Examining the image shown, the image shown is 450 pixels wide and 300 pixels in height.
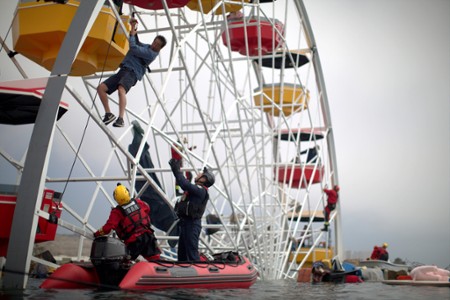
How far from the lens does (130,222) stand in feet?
27.5

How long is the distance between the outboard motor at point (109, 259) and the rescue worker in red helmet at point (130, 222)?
35 cm

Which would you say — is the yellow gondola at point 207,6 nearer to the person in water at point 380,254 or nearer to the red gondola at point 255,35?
the red gondola at point 255,35

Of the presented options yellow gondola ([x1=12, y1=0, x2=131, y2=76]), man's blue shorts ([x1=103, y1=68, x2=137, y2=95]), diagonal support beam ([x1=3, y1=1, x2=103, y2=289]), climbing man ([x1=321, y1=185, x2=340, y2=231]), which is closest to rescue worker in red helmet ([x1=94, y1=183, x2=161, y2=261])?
diagonal support beam ([x1=3, y1=1, x2=103, y2=289])

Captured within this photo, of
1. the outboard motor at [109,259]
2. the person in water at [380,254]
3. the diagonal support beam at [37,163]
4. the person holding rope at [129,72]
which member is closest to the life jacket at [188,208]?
the person holding rope at [129,72]

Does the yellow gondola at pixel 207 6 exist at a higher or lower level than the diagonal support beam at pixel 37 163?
higher

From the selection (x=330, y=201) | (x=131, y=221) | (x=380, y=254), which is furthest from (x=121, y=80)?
(x=380, y=254)

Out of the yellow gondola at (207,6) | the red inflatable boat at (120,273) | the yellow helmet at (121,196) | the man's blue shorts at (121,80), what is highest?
the yellow gondola at (207,6)

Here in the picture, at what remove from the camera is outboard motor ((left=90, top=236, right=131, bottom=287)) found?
765 cm

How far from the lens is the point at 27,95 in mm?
7781

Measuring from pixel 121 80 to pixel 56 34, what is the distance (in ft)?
3.94

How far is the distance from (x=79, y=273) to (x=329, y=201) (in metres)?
15.7

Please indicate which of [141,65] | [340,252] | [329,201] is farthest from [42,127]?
[340,252]

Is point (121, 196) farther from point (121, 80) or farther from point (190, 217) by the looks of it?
point (121, 80)

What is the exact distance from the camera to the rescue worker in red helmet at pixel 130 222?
834cm
